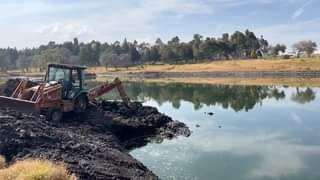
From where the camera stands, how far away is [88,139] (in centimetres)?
2036

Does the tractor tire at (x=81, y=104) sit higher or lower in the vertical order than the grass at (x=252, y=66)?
higher

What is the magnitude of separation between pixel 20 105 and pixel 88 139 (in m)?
5.77

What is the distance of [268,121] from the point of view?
3272 cm

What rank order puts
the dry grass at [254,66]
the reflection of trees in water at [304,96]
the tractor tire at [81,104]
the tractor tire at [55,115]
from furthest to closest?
the dry grass at [254,66] < the reflection of trees in water at [304,96] < the tractor tire at [81,104] < the tractor tire at [55,115]

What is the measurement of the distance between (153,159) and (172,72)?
312 ft

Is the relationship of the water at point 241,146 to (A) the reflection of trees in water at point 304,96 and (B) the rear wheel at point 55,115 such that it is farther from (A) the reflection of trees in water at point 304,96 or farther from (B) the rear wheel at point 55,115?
(A) the reflection of trees in water at point 304,96

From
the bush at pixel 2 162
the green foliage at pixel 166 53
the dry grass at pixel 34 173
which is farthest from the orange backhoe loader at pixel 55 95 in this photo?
the green foliage at pixel 166 53

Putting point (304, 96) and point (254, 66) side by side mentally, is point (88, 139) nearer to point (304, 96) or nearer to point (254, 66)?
point (304, 96)

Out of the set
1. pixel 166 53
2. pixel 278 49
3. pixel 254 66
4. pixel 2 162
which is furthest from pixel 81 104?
pixel 278 49

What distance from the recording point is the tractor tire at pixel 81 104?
2706 centimetres

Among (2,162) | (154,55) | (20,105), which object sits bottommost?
(154,55)

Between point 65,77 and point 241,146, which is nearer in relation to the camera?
point 241,146

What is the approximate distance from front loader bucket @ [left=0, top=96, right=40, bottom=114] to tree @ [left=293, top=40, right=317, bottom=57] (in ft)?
390

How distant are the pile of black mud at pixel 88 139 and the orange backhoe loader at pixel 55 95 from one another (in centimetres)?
72
